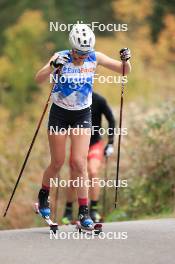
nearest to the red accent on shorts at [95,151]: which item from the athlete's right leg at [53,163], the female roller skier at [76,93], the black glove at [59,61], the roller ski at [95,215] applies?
the roller ski at [95,215]

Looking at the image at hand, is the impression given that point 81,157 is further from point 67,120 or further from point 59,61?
point 59,61

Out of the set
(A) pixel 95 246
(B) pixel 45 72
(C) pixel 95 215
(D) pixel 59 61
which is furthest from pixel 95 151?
(A) pixel 95 246

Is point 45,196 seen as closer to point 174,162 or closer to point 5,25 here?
point 174,162

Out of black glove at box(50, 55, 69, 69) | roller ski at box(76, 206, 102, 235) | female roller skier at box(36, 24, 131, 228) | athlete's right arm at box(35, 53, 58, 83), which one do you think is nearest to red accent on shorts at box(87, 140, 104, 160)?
female roller skier at box(36, 24, 131, 228)

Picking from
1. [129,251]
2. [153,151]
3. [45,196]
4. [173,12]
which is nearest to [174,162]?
[153,151]

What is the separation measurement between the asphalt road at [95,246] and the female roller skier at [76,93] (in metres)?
0.44

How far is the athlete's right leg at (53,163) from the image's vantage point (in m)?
8.87

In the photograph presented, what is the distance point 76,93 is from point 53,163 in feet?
2.53

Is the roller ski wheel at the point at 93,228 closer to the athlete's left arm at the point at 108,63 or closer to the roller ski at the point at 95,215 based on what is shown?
the athlete's left arm at the point at 108,63

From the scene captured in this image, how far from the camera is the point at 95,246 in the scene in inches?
314

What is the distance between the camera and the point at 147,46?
34.4 m

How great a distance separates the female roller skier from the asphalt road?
1.43 ft

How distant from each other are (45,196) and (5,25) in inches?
928

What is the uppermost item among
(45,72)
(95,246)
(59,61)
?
(59,61)
